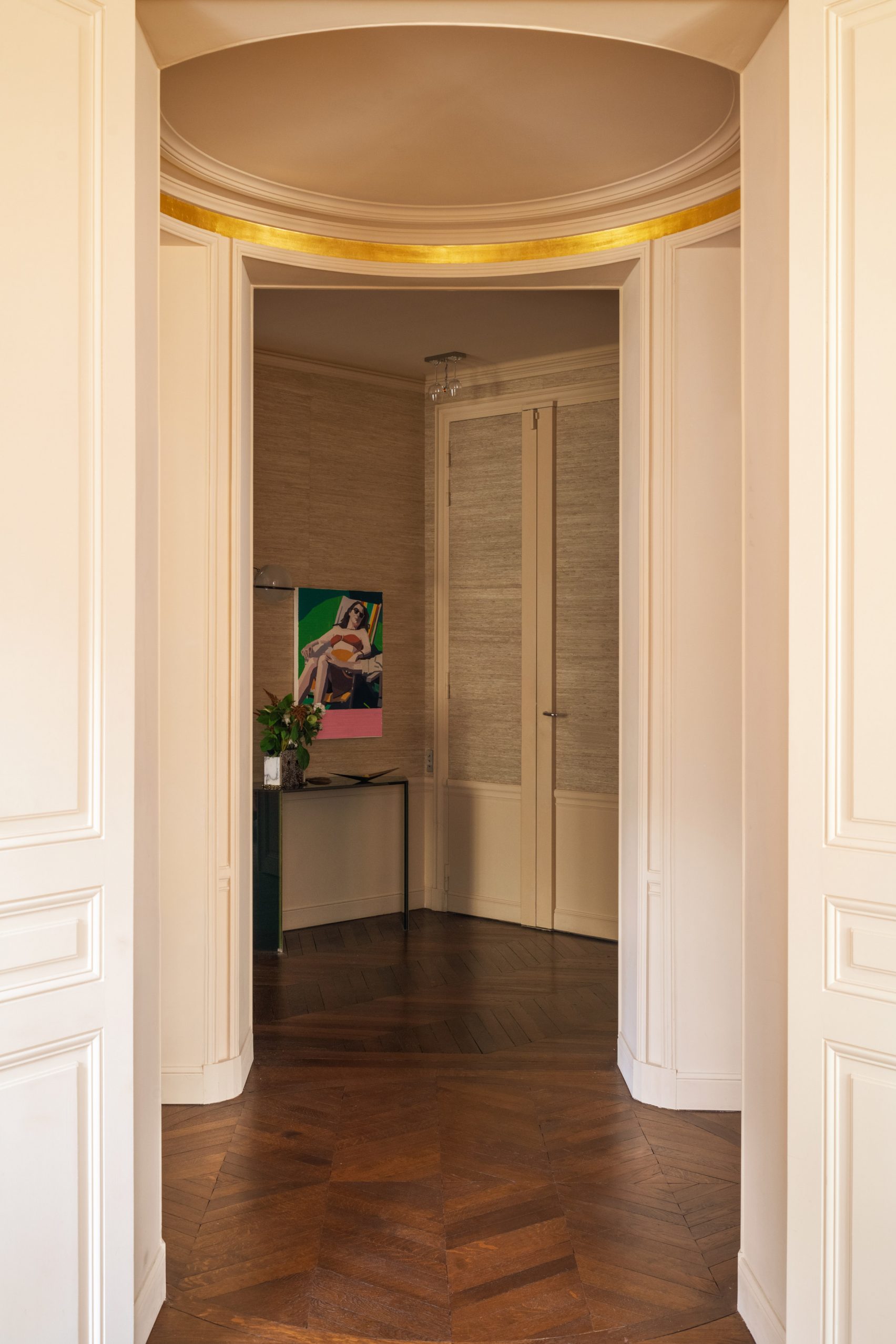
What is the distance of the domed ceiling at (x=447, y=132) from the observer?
3.08 m

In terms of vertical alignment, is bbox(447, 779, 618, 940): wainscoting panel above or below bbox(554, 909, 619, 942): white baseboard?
above

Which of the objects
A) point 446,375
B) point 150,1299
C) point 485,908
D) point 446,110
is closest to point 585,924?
point 485,908

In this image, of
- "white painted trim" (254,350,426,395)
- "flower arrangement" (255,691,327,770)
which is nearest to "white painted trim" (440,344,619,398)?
"white painted trim" (254,350,426,395)

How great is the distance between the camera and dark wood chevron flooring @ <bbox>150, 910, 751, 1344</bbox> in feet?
8.58

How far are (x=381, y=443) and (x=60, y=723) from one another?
17.0ft

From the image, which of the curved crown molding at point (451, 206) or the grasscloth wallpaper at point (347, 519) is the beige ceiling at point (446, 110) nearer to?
the curved crown molding at point (451, 206)

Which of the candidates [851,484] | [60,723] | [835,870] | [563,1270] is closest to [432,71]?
[851,484]

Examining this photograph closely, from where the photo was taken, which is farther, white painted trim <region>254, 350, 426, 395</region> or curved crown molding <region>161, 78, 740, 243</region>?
white painted trim <region>254, 350, 426, 395</region>

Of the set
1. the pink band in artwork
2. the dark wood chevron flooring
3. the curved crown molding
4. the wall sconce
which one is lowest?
the dark wood chevron flooring

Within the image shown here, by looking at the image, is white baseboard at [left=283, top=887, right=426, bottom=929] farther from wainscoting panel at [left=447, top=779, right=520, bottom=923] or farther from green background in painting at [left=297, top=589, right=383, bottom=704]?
green background in painting at [left=297, top=589, right=383, bottom=704]

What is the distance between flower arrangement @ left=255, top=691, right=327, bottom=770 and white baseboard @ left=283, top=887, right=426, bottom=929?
3.06ft

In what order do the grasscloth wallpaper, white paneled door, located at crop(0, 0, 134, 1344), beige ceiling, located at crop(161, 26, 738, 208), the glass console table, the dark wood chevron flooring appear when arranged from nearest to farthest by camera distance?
white paneled door, located at crop(0, 0, 134, 1344) < the dark wood chevron flooring < beige ceiling, located at crop(161, 26, 738, 208) < the glass console table < the grasscloth wallpaper

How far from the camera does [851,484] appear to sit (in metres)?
2.13

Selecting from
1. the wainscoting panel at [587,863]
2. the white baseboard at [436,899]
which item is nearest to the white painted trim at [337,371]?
the wainscoting panel at [587,863]
